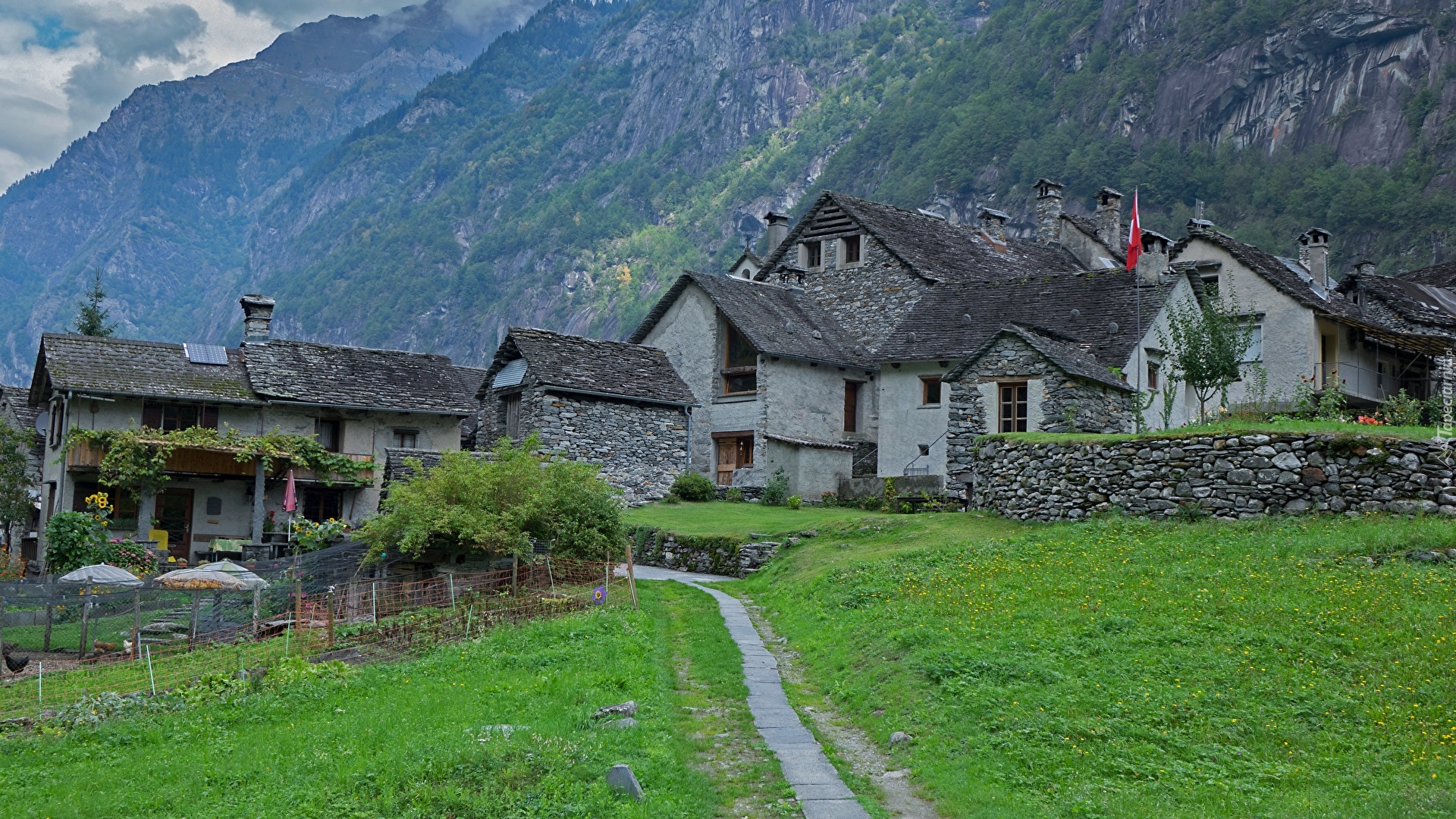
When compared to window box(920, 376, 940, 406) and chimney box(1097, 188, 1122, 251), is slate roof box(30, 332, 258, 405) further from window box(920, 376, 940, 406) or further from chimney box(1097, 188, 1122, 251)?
chimney box(1097, 188, 1122, 251)

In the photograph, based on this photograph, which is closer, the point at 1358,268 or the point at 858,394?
the point at 858,394

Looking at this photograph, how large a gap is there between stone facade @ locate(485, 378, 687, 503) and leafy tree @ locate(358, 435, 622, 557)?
1117 cm

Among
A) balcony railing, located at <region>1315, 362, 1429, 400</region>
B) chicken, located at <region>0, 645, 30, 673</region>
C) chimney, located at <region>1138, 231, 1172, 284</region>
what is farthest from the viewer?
balcony railing, located at <region>1315, 362, 1429, 400</region>

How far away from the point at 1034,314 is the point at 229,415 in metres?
26.2

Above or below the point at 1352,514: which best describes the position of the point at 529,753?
below

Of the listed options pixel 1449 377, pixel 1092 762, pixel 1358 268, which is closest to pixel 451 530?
pixel 1092 762

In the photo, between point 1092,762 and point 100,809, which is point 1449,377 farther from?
point 100,809

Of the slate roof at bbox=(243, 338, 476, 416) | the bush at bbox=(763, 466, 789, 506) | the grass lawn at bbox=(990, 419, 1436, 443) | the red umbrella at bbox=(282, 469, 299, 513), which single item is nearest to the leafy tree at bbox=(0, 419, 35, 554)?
the slate roof at bbox=(243, 338, 476, 416)

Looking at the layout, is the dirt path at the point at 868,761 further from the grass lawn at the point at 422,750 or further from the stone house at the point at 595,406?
the stone house at the point at 595,406

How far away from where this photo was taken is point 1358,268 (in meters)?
59.8

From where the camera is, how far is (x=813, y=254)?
4916 centimetres

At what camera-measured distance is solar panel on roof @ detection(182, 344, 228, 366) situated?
41.8m

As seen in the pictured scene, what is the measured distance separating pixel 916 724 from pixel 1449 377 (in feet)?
115

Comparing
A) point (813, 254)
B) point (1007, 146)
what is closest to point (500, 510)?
point (813, 254)
